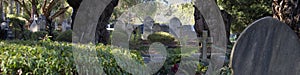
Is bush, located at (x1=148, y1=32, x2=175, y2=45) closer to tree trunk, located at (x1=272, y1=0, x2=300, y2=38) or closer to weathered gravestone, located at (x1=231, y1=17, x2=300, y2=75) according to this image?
tree trunk, located at (x1=272, y1=0, x2=300, y2=38)

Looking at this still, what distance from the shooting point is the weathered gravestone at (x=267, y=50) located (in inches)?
139

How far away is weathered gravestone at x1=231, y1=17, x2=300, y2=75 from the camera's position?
11.6 ft

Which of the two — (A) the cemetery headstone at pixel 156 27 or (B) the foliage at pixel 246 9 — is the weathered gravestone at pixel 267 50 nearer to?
(A) the cemetery headstone at pixel 156 27

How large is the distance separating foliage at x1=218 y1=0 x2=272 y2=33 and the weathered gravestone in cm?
1617

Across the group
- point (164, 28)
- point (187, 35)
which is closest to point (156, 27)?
point (164, 28)

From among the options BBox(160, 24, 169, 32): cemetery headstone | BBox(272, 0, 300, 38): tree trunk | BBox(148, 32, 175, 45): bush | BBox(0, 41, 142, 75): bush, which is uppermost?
BBox(272, 0, 300, 38): tree trunk

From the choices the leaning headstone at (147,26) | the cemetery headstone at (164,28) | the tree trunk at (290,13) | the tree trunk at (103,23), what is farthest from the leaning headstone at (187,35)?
the tree trunk at (290,13)

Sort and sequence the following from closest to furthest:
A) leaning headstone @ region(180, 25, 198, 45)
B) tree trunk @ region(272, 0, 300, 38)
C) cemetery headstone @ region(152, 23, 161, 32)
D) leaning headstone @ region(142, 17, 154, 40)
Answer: tree trunk @ region(272, 0, 300, 38) < leaning headstone @ region(180, 25, 198, 45) < leaning headstone @ region(142, 17, 154, 40) < cemetery headstone @ region(152, 23, 161, 32)

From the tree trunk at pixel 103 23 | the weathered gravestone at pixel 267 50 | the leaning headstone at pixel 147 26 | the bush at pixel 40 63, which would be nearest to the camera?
the weathered gravestone at pixel 267 50

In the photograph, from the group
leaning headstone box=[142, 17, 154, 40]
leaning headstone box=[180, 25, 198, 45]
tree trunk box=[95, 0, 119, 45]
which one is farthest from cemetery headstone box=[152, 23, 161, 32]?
tree trunk box=[95, 0, 119, 45]

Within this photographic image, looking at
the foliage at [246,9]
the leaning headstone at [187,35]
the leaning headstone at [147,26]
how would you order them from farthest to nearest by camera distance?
the foliage at [246,9] < the leaning headstone at [147,26] < the leaning headstone at [187,35]

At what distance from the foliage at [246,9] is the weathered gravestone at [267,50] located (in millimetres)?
16167

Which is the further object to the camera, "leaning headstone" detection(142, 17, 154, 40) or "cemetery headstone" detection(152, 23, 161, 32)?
"cemetery headstone" detection(152, 23, 161, 32)

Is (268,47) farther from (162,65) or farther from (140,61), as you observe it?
(162,65)
